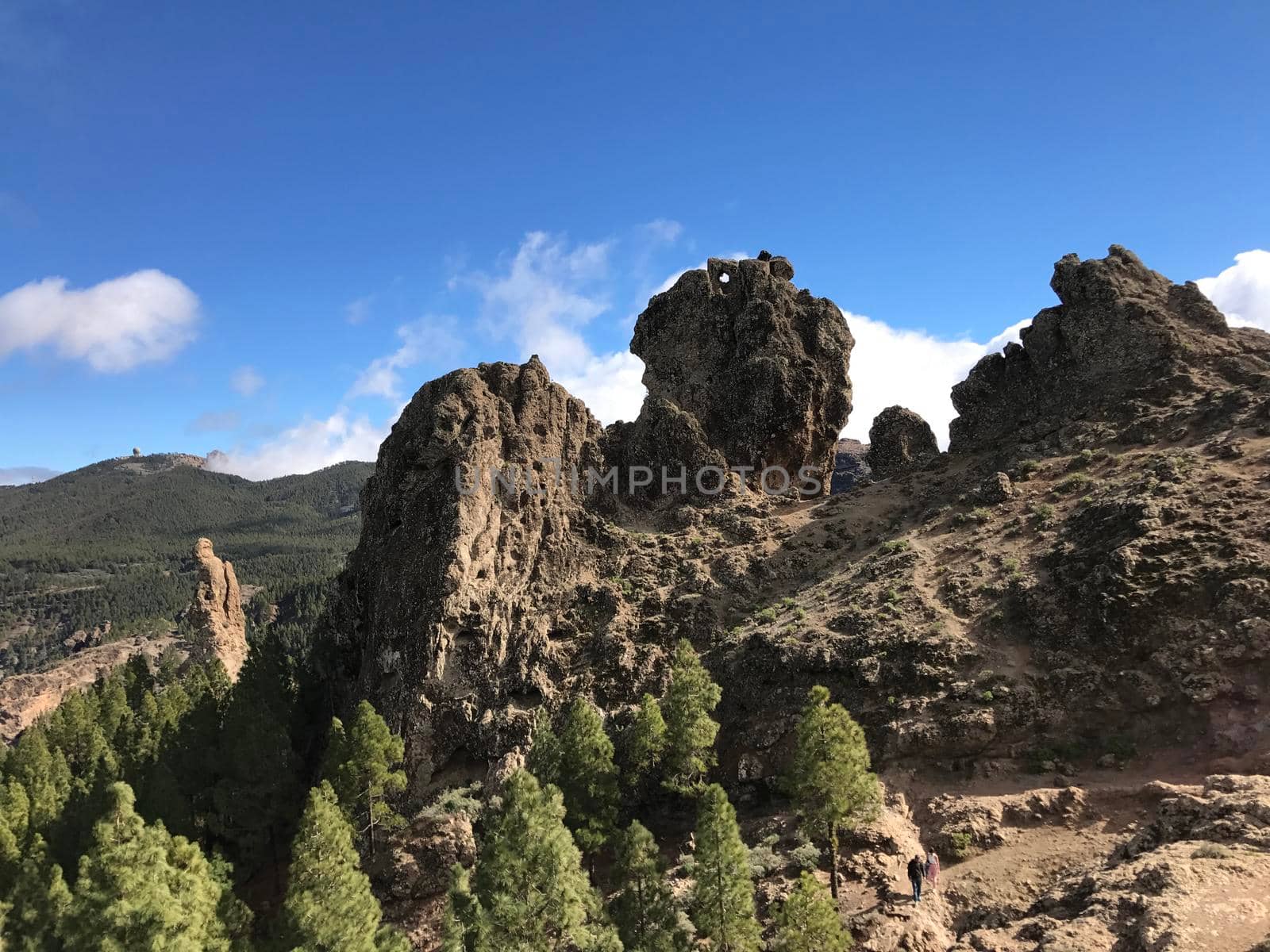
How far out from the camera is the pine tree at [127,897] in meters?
24.1

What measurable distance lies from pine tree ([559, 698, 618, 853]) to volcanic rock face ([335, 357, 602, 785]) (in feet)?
23.5

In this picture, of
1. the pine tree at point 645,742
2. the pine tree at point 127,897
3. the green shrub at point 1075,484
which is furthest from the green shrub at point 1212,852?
the pine tree at point 127,897

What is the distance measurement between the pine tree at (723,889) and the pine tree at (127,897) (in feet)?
58.5

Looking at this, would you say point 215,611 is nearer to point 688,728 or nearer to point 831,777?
point 688,728

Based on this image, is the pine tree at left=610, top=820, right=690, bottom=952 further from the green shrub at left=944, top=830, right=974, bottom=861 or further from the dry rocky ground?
the green shrub at left=944, top=830, right=974, bottom=861

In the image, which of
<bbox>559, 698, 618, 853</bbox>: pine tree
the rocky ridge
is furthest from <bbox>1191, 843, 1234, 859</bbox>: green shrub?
<bbox>559, 698, 618, 853</bbox>: pine tree

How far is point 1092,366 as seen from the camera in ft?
172

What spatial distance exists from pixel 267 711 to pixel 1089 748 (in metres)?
47.0

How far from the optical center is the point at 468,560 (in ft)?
153

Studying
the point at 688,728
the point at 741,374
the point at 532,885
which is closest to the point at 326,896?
the point at 532,885

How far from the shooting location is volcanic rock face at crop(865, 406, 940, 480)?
211 feet

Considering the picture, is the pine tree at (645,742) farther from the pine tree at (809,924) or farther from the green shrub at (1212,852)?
the green shrub at (1212,852)

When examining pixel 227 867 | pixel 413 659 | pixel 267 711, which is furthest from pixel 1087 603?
pixel 267 711

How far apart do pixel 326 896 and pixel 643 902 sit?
12.4 m
